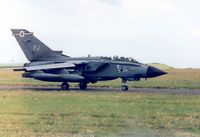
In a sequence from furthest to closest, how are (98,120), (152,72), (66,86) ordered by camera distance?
(66,86), (152,72), (98,120)

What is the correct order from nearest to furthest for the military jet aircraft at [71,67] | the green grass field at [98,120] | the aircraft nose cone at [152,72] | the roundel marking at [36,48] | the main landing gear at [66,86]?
the green grass field at [98,120] → the aircraft nose cone at [152,72] → the military jet aircraft at [71,67] → the main landing gear at [66,86] → the roundel marking at [36,48]

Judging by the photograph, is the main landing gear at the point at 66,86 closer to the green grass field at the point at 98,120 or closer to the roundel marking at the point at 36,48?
the roundel marking at the point at 36,48

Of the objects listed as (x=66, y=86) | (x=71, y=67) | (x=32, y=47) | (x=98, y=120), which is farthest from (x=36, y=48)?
(x=98, y=120)

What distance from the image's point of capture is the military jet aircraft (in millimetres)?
29375

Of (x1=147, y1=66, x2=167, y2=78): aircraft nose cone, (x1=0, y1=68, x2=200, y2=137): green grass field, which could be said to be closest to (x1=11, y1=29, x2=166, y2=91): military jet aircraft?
(x1=147, y1=66, x2=167, y2=78): aircraft nose cone

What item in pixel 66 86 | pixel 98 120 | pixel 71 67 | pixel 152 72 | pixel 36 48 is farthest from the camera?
pixel 36 48

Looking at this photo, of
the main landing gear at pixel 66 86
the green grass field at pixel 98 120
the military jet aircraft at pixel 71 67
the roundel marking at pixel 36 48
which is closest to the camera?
the green grass field at pixel 98 120

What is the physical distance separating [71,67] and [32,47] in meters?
3.89

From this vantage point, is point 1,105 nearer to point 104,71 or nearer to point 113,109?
point 113,109

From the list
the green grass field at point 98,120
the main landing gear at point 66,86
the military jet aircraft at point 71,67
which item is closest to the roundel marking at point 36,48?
the military jet aircraft at point 71,67

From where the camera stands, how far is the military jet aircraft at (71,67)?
29.4m

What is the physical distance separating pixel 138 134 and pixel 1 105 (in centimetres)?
817

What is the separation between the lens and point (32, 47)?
105 ft

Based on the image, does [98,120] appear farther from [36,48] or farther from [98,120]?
[36,48]
